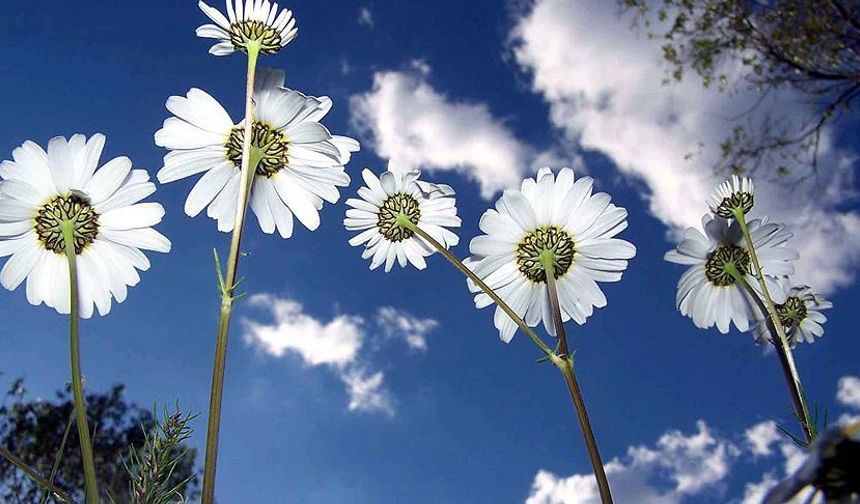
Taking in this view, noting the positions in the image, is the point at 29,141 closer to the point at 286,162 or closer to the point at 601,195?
the point at 286,162

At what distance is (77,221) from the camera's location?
3.54ft

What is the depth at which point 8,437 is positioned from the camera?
1252cm

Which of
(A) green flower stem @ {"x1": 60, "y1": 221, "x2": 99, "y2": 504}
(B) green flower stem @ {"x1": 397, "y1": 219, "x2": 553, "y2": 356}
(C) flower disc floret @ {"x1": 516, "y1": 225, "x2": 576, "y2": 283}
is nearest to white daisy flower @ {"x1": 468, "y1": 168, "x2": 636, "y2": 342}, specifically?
(C) flower disc floret @ {"x1": 516, "y1": 225, "x2": 576, "y2": 283}

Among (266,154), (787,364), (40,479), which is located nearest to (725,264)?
(787,364)

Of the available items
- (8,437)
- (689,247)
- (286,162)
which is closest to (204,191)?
(286,162)

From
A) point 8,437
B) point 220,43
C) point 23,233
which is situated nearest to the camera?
point 220,43

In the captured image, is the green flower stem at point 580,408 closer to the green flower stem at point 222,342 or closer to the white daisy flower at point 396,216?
the green flower stem at point 222,342

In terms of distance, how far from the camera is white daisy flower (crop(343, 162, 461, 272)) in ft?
5.28

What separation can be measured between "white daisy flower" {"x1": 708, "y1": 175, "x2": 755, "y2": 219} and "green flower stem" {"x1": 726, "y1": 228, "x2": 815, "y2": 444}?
2cm

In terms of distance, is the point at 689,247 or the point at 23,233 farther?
the point at 689,247

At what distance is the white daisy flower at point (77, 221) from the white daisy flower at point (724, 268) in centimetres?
90

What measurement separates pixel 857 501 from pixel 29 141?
105 centimetres

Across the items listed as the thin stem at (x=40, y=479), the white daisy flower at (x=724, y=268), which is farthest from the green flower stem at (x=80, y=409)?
the white daisy flower at (x=724, y=268)

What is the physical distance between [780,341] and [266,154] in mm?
833
